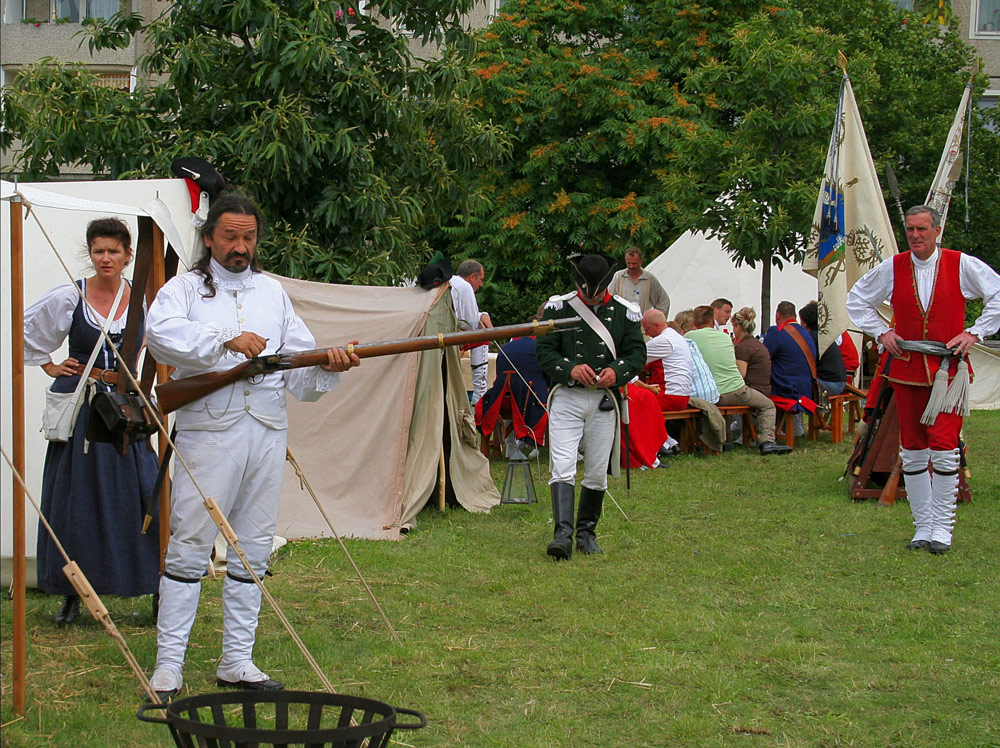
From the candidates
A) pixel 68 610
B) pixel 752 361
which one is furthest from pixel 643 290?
pixel 68 610

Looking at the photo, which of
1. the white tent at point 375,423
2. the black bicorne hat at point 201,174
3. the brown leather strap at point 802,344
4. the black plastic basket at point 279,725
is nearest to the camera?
the black plastic basket at point 279,725

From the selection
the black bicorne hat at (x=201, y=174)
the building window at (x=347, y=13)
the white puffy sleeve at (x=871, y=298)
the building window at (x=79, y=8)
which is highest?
the building window at (x=79, y=8)

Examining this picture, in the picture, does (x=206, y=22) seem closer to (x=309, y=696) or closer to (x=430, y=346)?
(x=430, y=346)

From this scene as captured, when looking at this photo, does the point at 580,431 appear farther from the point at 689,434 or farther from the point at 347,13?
the point at 689,434

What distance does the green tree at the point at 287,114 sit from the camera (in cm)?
868

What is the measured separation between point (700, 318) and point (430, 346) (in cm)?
776

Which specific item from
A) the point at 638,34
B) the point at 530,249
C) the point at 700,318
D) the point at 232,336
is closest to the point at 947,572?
the point at 232,336

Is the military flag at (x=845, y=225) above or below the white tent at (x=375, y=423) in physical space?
above

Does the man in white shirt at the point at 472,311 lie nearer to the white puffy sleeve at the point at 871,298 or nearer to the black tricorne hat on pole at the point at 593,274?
the black tricorne hat on pole at the point at 593,274

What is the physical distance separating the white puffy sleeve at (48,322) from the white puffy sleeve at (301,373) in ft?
3.90

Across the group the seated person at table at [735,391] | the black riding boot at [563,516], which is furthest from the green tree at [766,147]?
the black riding boot at [563,516]

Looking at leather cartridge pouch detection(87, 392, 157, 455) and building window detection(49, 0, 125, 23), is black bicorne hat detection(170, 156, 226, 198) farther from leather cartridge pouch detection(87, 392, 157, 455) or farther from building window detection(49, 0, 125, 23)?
building window detection(49, 0, 125, 23)

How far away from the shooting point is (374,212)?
899 centimetres

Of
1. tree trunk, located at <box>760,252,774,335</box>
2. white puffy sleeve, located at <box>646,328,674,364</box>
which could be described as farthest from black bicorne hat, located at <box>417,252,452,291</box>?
tree trunk, located at <box>760,252,774,335</box>
